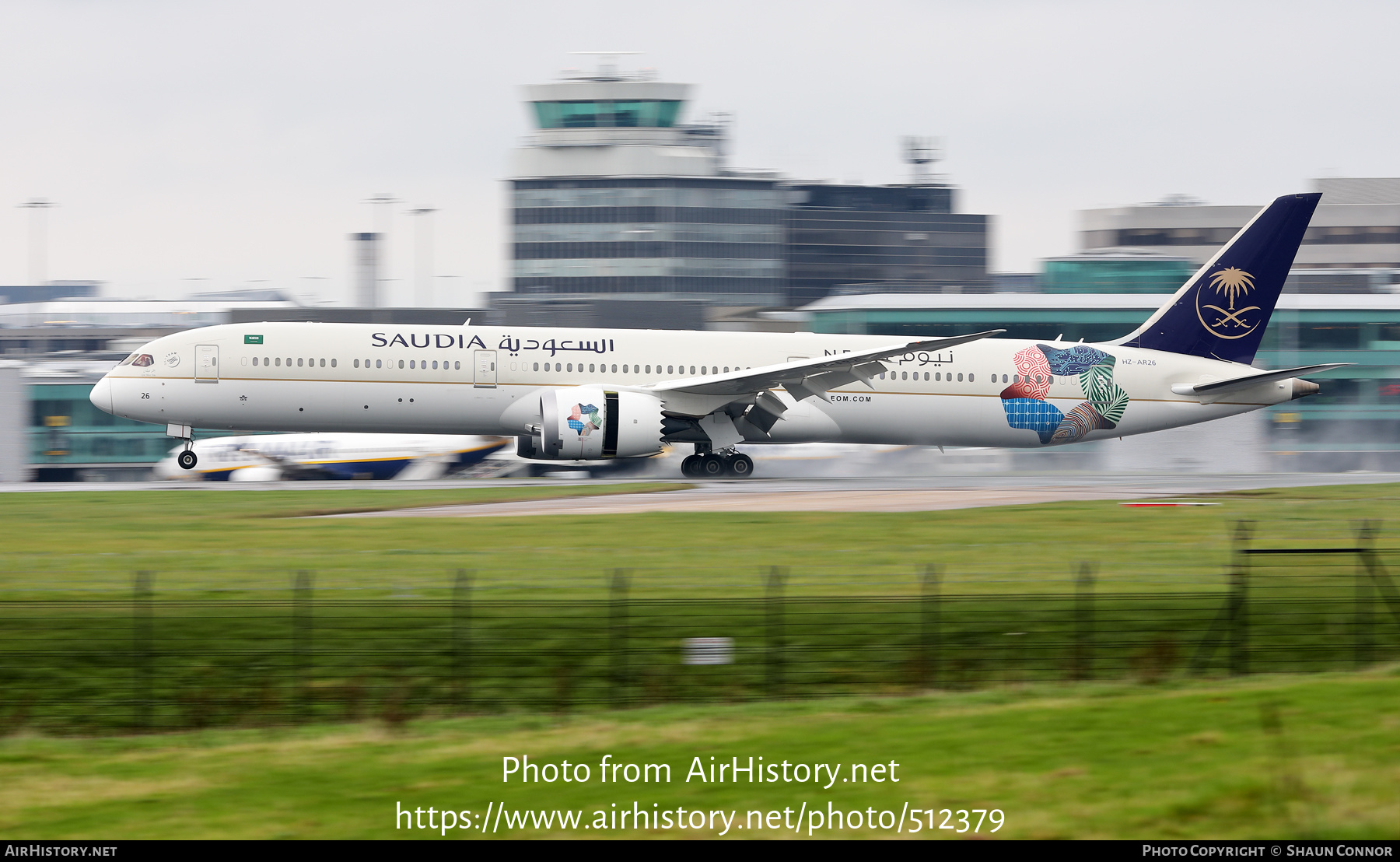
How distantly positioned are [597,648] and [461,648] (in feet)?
4.90

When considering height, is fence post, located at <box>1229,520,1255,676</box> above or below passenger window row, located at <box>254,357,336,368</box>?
below

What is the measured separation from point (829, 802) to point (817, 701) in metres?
3.69

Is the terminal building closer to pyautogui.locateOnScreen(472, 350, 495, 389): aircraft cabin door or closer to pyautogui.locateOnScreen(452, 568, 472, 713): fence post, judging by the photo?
pyautogui.locateOnScreen(472, 350, 495, 389): aircraft cabin door

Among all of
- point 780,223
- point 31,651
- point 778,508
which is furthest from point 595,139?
point 31,651

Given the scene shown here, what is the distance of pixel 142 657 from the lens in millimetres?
15125

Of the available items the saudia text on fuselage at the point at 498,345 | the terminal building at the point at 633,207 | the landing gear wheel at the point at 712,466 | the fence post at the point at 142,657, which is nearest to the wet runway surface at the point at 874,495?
the landing gear wheel at the point at 712,466

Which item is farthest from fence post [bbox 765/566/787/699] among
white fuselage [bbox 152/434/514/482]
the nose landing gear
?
white fuselage [bbox 152/434/514/482]

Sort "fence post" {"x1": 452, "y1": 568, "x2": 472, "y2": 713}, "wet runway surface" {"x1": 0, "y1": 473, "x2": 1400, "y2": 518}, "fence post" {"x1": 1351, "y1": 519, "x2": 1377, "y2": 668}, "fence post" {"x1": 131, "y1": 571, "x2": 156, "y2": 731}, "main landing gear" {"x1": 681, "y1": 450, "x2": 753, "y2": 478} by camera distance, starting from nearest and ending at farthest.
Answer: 1. "fence post" {"x1": 131, "y1": 571, "x2": 156, "y2": 731}
2. "fence post" {"x1": 452, "y1": 568, "x2": 472, "y2": 713}
3. "fence post" {"x1": 1351, "y1": 519, "x2": 1377, "y2": 668}
4. "wet runway surface" {"x1": 0, "y1": 473, "x2": 1400, "y2": 518}
5. "main landing gear" {"x1": 681, "y1": 450, "x2": 753, "y2": 478}

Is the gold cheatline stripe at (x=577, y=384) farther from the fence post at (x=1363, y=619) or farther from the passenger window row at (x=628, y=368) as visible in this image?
the fence post at (x=1363, y=619)

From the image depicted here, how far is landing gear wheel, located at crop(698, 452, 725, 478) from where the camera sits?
3922 centimetres

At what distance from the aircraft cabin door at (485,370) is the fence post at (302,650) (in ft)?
65.9

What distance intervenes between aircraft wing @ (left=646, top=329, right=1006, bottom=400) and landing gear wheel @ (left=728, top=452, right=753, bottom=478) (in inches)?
86.2

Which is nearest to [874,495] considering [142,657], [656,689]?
[656,689]

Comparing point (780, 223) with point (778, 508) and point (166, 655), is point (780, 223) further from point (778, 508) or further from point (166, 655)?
point (166, 655)
